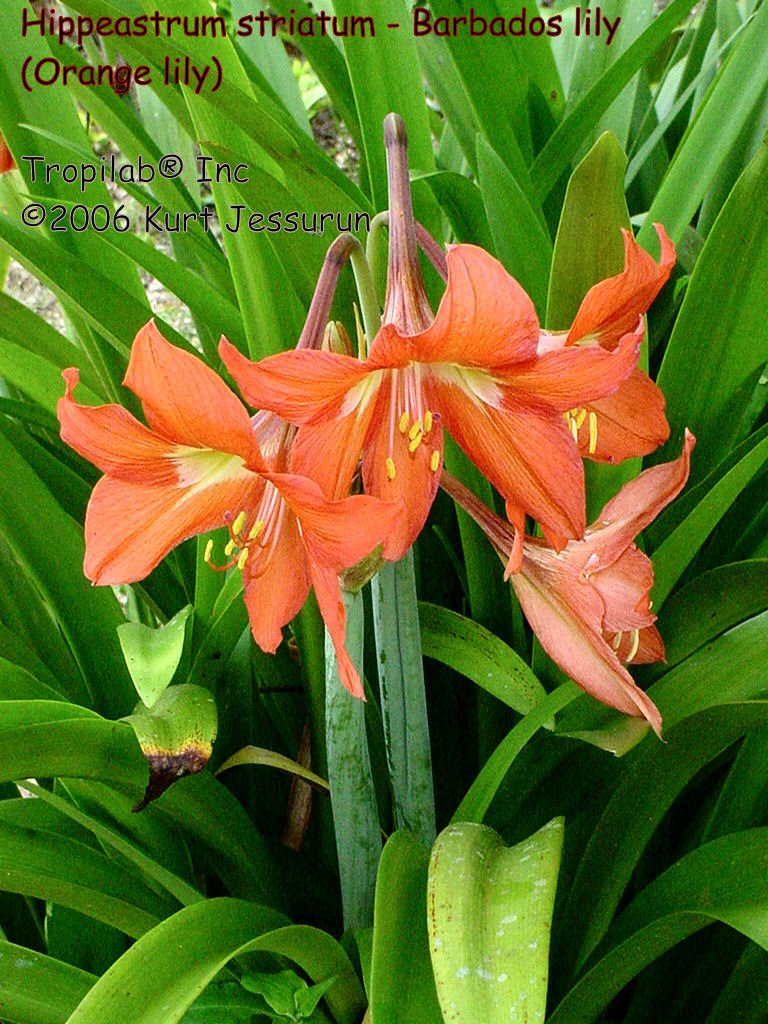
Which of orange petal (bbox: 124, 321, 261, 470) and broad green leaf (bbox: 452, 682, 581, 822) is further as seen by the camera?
broad green leaf (bbox: 452, 682, 581, 822)

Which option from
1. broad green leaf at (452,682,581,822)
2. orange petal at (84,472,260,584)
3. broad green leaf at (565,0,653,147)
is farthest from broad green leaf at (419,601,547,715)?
broad green leaf at (565,0,653,147)

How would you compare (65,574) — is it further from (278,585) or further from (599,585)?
(599,585)

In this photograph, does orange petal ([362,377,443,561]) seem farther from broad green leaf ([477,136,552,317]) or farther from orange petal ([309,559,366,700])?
broad green leaf ([477,136,552,317])

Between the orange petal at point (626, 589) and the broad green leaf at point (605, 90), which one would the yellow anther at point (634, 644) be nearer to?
the orange petal at point (626, 589)

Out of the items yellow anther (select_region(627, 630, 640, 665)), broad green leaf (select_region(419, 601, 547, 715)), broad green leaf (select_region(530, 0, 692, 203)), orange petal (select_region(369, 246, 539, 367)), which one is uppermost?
broad green leaf (select_region(530, 0, 692, 203))

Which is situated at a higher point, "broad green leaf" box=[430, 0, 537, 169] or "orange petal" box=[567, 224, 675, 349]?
"broad green leaf" box=[430, 0, 537, 169]

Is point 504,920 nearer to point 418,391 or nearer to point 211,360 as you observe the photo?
point 418,391

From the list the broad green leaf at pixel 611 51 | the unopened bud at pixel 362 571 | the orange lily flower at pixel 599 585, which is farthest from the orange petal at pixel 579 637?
the broad green leaf at pixel 611 51
